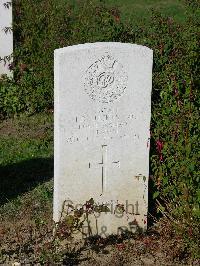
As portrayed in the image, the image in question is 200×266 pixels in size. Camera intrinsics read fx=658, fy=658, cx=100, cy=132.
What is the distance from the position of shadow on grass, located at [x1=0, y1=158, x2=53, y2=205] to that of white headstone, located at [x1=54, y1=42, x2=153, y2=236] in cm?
118

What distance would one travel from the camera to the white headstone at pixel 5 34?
8.85 m

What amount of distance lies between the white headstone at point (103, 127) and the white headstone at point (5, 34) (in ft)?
13.7

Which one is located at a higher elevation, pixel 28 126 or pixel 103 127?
pixel 103 127

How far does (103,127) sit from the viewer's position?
5.13 metres

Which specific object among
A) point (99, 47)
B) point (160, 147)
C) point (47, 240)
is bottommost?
point (47, 240)

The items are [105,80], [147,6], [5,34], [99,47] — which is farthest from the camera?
[147,6]

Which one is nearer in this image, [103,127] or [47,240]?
[103,127]

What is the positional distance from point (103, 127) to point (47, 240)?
1.03 meters

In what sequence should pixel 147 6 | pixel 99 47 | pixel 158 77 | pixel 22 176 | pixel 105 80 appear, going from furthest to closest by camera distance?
pixel 147 6 → pixel 22 176 → pixel 158 77 → pixel 105 80 → pixel 99 47

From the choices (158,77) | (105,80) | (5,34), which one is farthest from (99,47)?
(5,34)

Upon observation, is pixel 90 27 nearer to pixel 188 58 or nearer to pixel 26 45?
Result: pixel 26 45

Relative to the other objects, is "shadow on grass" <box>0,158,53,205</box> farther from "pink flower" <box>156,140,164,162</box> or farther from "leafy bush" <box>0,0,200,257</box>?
"pink flower" <box>156,140,164,162</box>

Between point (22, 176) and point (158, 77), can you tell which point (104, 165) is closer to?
point (158, 77)

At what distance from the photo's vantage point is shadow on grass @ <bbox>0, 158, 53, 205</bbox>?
6.36 metres
